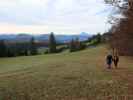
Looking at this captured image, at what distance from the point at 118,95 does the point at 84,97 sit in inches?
54.9

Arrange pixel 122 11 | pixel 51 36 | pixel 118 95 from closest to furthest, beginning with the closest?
pixel 118 95, pixel 122 11, pixel 51 36

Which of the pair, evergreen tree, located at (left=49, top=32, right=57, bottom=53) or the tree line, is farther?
evergreen tree, located at (left=49, top=32, right=57, bottom=53)

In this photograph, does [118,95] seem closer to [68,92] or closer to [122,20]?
[68,92]

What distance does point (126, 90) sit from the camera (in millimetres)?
12875

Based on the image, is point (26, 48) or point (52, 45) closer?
point (26, 48)

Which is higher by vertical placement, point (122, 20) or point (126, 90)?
point (122, 20)

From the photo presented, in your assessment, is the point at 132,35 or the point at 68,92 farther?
the point at 132,35

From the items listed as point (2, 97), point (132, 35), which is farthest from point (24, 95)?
point (132, 35)

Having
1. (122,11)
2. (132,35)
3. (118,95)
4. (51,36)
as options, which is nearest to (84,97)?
(118,95)

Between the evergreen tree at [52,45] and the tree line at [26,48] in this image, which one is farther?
the evergreen tree at [52,45]

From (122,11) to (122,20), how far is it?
2.69 m

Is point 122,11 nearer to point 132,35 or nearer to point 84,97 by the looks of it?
point 132,35

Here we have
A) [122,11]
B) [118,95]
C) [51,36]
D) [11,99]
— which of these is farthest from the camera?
[51,36]

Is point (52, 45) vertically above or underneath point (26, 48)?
above
